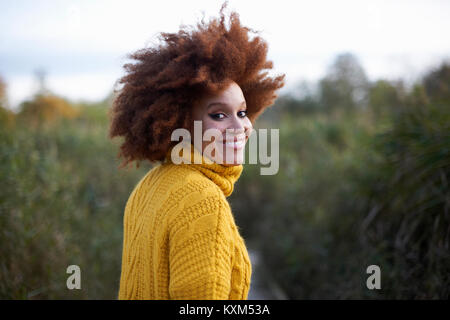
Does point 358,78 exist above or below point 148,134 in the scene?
above

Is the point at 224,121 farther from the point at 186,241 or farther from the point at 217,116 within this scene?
the point at 186,241

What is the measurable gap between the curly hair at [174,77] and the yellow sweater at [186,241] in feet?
0.56

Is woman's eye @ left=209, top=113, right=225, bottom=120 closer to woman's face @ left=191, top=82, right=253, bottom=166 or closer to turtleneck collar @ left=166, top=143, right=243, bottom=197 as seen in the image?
woman's face @ left=191, top=82, right=253, bottom=166

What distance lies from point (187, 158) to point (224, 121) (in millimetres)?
243

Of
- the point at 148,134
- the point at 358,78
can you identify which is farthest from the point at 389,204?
the point at 358,78

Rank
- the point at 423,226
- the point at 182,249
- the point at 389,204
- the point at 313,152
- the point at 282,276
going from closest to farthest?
the point at 182,249 → the point at 423,226 → the point at 389,204 → the point at 282,276 → the point at 313,152

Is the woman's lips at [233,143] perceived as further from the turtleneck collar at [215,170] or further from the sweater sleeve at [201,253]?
the sweater sleeve at [201,253]

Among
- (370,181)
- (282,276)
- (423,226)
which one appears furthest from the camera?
(282,276)

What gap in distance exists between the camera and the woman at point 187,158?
4.47ft

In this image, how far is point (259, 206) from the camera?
6930mm

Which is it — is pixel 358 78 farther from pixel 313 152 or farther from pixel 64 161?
pixel 64 161

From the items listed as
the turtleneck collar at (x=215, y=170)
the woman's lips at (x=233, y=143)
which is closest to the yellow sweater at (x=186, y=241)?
the turtleneck collar at (x=215, y=170)

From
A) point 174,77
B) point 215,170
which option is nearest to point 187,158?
point 215,170
